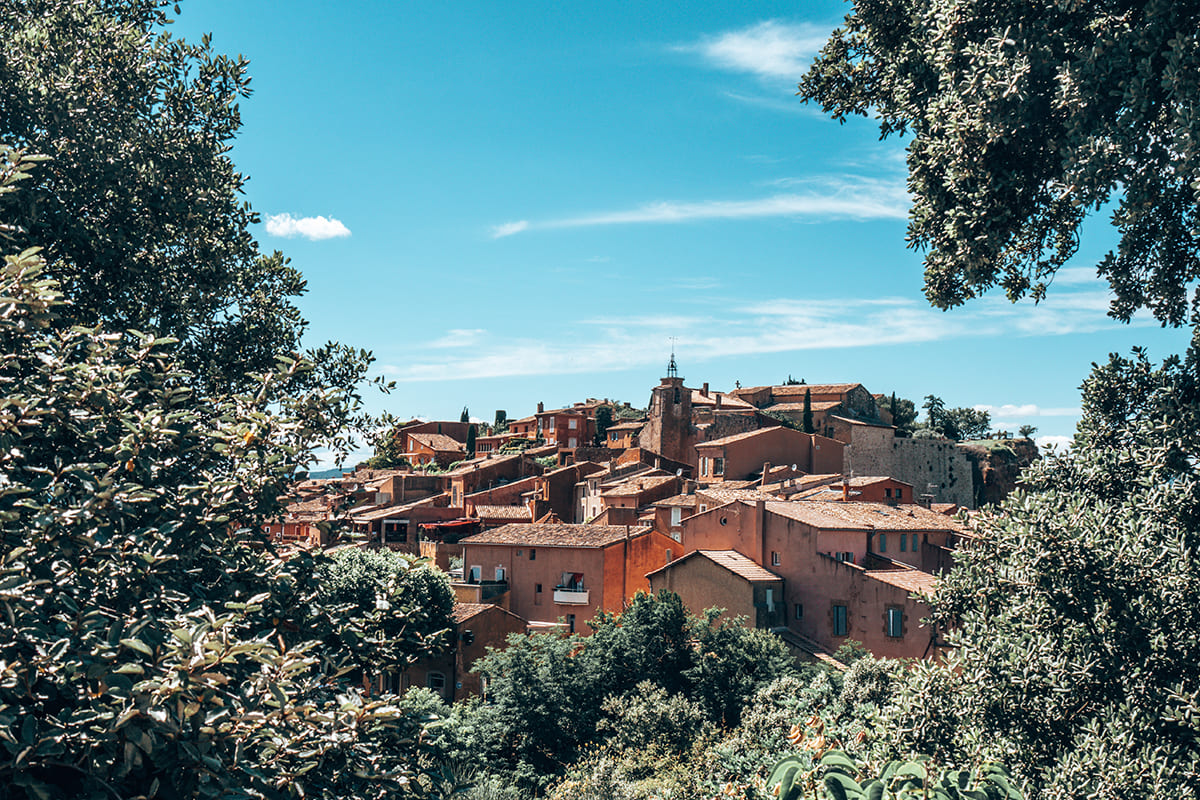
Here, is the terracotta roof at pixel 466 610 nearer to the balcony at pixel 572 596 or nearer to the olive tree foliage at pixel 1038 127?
the balcony at pixel 572 596

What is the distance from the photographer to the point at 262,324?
926 cm

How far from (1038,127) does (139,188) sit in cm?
756

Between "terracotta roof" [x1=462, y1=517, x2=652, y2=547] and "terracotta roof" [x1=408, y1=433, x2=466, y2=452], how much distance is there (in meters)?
41.6

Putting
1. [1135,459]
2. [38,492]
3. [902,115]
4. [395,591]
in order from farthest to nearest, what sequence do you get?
1. [902,115]
2. [1135,459]
3. [395,591]
4. [38,492]

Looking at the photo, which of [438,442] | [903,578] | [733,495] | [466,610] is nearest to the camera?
[903,578]

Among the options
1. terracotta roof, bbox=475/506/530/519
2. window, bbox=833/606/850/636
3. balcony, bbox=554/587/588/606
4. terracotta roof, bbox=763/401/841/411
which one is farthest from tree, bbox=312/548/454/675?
terracotta roof, bbox=763/401/841/411

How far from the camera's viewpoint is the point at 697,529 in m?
37.4

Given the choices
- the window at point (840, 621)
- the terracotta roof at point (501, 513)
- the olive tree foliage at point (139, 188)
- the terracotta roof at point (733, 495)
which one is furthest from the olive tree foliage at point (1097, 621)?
the terracotta roof at point (501, 513)

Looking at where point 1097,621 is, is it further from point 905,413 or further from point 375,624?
point 905,413

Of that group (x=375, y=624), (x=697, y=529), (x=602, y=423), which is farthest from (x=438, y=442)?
(x=375, y=624)

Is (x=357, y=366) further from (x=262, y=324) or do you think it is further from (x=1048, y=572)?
(x=1048, y=572)

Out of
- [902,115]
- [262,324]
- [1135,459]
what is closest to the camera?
[1135,459]

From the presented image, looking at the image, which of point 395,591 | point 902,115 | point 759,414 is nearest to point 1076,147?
point 902,115

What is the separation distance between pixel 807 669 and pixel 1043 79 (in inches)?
976
